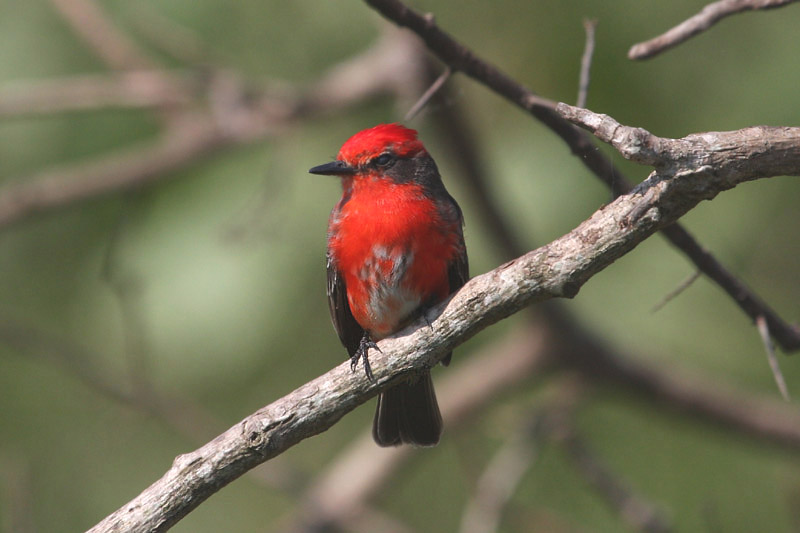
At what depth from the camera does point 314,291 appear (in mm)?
6312

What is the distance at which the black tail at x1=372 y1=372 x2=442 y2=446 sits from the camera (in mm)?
4250

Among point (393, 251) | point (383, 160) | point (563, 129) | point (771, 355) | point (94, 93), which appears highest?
point (94, 93)

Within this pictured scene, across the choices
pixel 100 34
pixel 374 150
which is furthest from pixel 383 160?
pixel 100 34

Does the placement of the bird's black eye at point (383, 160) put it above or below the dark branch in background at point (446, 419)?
above

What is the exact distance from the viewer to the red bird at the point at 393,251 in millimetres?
3883

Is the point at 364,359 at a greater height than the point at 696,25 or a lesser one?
lesser

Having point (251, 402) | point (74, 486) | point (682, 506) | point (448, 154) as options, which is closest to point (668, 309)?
point (682, 506)

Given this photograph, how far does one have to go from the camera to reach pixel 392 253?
12.7 feet

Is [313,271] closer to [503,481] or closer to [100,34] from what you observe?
[503,481]

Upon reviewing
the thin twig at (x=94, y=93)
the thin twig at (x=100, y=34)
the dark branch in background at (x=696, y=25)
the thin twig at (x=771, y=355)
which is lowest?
the thin twig at (x=771, y=355)

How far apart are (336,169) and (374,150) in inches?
7.8

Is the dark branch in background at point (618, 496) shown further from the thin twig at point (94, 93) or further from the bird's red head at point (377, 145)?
the thin twig at point (94, 93)

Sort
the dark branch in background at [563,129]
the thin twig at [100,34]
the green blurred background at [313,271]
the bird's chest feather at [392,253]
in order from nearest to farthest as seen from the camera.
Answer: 1. the dark branch in background at [563,129]
2. the bird's chest feather at [392,253]
3. the green blurred background at [313,271]
4. the thin twig at [100,34]

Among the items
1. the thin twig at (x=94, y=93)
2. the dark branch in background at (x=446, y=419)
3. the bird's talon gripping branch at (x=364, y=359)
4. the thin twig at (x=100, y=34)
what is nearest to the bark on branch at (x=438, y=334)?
the bird's talon gripping branch at (x=364, y=359)
